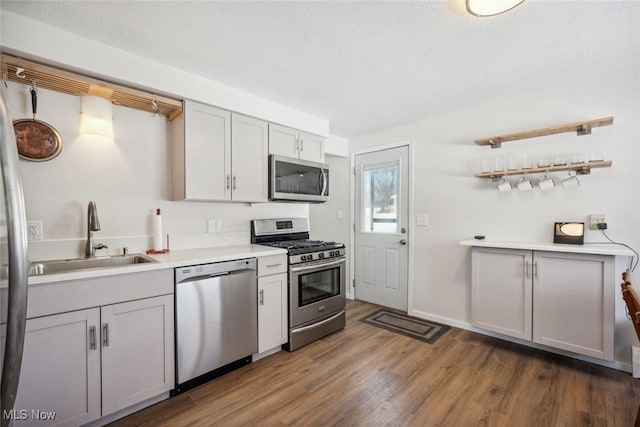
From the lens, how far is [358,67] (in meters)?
2.20

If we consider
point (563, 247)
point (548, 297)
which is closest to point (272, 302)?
point (548, 297)

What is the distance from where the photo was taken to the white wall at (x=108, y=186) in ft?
6.34

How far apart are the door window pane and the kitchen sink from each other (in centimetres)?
268

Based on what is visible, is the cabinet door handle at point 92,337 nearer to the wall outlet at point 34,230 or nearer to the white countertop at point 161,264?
the white countertop at point 161,264

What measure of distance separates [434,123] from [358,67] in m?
1.48

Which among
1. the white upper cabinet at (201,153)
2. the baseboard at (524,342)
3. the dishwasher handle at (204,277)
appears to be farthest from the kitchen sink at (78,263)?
the baseboard at (524,342)

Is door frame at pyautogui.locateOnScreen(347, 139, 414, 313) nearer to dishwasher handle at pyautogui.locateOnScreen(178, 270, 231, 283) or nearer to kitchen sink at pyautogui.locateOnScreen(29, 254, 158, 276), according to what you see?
dishwasher handle at pyautogui.locateOnScreen(178, 270, 231, 283)

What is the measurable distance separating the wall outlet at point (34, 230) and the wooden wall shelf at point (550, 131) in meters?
3.66

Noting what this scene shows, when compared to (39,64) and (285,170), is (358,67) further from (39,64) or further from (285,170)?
(39,64)

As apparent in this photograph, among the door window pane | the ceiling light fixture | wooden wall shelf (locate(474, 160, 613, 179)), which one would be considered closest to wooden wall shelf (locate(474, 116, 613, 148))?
wooden wall shelf (locate(474, 160, 613, 179))

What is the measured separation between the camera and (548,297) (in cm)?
233

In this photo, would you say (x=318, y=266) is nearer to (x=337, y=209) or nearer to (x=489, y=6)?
(x=337, y=209)

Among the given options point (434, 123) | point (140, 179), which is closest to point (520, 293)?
point (434, 123)

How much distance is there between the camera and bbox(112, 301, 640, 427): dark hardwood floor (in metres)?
1.72
